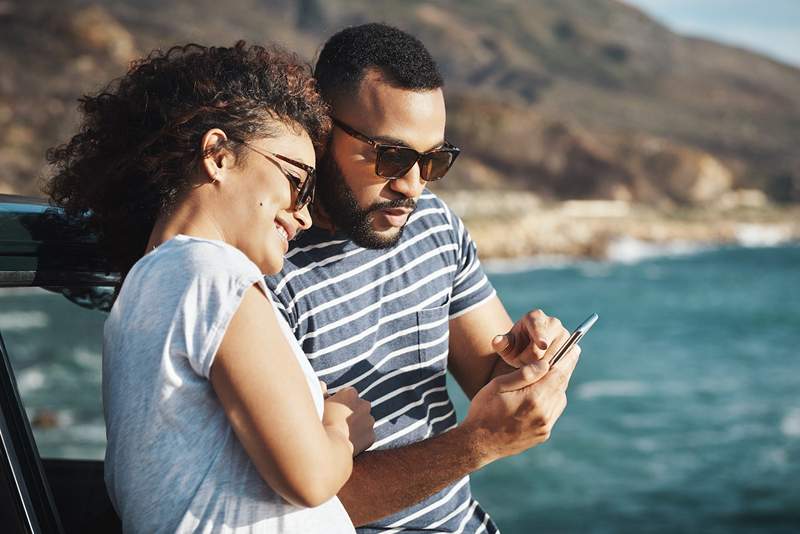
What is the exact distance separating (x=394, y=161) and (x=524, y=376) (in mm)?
660

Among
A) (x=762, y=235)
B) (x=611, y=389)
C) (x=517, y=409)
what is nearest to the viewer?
(x=517, y=409)

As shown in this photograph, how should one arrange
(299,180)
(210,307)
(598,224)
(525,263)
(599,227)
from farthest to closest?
(598,224)
(599,227)
(525,263)
(299,180)
(210,307)

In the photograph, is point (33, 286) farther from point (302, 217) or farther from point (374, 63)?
point (374, 63)

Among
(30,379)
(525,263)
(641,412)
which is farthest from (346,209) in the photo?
(525,263)

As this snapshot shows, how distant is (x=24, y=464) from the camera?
59.4 inches

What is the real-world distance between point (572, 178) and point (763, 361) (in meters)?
51.8

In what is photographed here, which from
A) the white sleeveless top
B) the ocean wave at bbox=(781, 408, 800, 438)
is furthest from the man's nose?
the ocean wave at bbox=(781, 408, 800, 438)

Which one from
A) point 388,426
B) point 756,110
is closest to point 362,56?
point 388,426

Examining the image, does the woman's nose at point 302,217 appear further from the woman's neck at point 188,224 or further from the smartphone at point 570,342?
the smartphone at point 570,342

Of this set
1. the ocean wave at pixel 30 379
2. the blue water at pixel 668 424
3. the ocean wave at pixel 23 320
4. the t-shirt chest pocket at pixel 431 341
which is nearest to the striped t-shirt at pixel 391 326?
the t-shirt chest pocket at pixel 431 341

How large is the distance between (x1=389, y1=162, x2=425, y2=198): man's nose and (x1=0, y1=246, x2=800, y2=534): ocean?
76cm

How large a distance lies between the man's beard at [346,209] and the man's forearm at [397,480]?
0.51 m

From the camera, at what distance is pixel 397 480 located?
1.91 m

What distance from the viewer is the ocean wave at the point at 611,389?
974 inches
